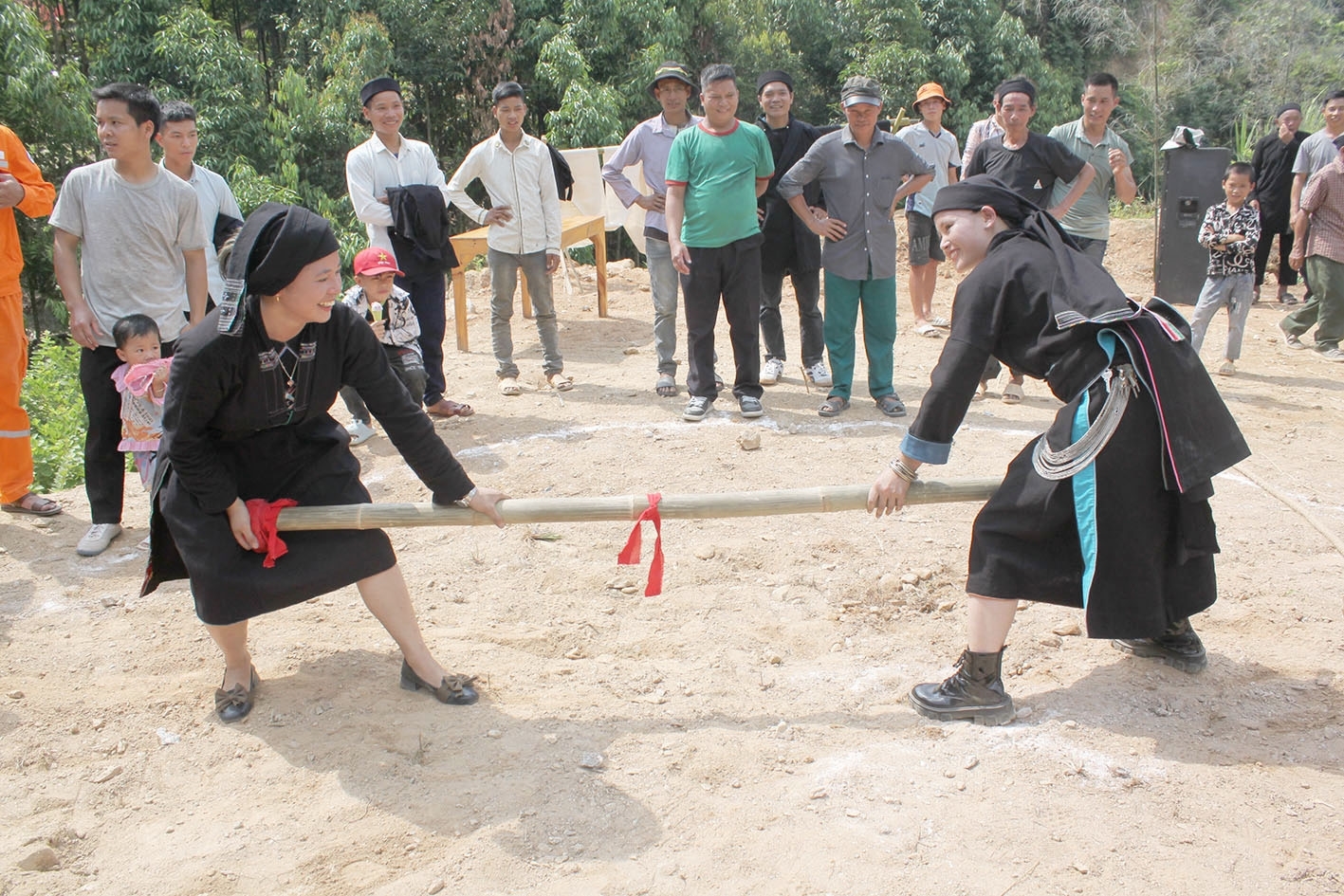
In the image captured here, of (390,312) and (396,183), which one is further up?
(396,183)

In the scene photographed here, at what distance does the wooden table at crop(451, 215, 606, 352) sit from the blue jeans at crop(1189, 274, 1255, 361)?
4678mm

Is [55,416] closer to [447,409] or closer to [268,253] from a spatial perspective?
[447,409]

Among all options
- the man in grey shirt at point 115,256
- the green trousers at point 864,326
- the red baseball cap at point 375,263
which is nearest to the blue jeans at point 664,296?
the green trousers at point 864,326

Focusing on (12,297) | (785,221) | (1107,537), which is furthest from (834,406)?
(12,297)

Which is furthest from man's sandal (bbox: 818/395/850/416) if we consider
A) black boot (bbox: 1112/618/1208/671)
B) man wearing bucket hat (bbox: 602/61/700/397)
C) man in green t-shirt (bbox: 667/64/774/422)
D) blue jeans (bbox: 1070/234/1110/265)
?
black boot (bbox: 1112/618/1208/671)

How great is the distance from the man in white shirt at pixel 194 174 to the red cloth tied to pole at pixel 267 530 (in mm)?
2443

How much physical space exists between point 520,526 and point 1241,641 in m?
3.10

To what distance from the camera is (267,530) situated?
3.32 metres

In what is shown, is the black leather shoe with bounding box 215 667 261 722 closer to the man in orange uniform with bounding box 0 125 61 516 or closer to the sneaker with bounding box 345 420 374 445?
the man in orange uniform with bounding box 0 125 61 516

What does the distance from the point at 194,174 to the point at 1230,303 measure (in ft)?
22.6

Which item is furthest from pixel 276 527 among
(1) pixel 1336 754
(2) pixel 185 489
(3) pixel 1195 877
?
(1) pixel 1336 754

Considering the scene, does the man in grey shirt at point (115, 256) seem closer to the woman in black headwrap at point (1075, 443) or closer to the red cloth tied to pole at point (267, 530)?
the red cloth tied to pole at point (267, 530)

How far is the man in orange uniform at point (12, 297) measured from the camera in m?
5.04

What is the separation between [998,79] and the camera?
55.7 feet
